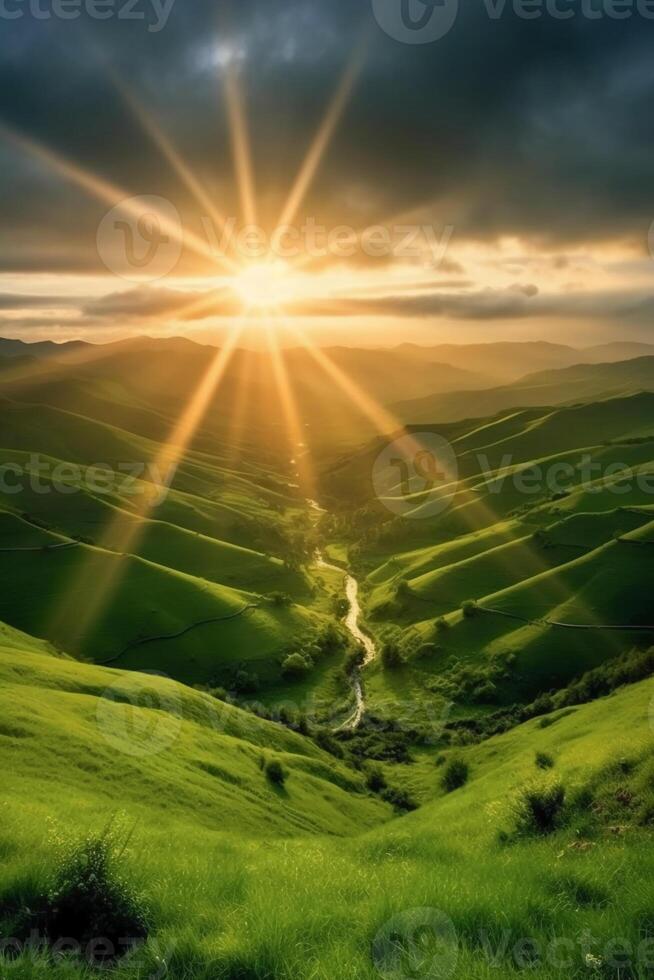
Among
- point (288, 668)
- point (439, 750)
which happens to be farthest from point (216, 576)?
point (439, 750)

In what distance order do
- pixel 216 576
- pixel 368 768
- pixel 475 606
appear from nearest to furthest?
pixel 368 768 → pixel 475 606 → pixel 216 576

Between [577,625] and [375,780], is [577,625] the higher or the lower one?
the higher one

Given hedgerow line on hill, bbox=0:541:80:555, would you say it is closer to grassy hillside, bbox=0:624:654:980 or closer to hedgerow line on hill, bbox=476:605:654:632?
hedgerow line on hill, bbox=476:605:654:632

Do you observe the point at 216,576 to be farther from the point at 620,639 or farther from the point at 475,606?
the point at 620,639

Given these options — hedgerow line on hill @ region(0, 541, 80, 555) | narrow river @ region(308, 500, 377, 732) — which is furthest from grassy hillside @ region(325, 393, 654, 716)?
hedgerow line on hill @ region(0, 541, 80, 555)

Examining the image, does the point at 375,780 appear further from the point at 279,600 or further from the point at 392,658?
the point at 279,600

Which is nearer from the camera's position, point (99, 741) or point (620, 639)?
point (99, 741)

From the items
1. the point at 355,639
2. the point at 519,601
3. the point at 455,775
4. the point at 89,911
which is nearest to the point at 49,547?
the point at 355,639
